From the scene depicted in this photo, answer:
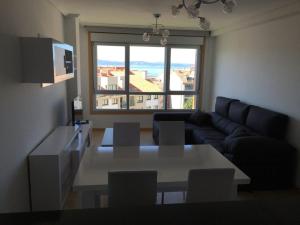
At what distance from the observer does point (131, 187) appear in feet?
5.65

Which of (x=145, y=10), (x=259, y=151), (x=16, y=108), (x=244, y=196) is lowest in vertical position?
(x=244, y=196)

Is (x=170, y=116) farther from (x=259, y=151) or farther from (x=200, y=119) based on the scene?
(x=259, y=151)

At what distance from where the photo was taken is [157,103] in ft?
22.2

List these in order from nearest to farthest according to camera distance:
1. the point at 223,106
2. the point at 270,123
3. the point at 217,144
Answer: the point at 270,123 < the point at 217,144 < the point at 223,106

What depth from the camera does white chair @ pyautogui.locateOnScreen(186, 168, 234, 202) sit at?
1804 millimetres

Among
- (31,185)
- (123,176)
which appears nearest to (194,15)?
(123,176)

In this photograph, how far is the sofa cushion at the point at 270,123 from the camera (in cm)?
363

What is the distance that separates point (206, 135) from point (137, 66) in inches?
113

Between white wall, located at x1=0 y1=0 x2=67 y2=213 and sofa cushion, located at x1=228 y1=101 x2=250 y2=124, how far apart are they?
3.29 metres

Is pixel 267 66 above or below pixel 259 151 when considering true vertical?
above

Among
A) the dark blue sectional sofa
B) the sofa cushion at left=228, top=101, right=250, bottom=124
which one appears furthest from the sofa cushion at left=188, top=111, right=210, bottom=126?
the dark blue sectional sofa

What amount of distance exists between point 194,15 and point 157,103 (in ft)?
14.7

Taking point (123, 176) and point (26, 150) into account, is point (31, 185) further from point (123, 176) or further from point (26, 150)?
point (123, 176)

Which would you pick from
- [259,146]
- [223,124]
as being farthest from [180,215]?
[223,124]
